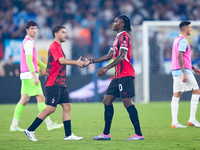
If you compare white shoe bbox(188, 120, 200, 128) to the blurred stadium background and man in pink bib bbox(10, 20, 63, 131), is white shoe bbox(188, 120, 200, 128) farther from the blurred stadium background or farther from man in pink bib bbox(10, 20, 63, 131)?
the blurred stadium background

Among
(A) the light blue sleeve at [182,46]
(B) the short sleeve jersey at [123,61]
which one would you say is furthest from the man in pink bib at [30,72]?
(A) the light blue sleeve at [182,46]

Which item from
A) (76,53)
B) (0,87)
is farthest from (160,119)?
(0,87)

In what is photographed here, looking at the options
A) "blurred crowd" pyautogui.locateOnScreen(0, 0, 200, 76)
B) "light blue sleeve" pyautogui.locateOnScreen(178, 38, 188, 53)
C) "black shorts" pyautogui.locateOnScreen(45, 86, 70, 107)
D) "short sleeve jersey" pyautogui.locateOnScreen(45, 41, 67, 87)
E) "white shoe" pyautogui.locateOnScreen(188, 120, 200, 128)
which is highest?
"blurred crowd" pyautogui.locateOnScreen(0, 0, 200, 76)

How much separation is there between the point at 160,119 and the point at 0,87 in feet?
25.2

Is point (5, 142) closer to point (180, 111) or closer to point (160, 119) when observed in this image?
point (160, 119)

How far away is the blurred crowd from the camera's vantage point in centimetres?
1809

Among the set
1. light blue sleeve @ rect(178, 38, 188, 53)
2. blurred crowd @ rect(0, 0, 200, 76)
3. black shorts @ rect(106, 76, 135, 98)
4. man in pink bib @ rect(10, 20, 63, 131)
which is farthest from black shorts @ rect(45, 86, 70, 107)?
blurred crowd @ rect(0, 0, 200, 76)

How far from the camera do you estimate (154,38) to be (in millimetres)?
16938

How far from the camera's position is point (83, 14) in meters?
20.5

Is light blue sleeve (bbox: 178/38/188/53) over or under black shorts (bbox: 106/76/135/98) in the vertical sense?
over

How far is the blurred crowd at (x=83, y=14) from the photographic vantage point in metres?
18.1

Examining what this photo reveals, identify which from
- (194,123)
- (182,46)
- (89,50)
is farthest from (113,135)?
(89,50)

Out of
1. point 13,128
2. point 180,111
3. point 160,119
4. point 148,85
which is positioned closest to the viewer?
point 13,128

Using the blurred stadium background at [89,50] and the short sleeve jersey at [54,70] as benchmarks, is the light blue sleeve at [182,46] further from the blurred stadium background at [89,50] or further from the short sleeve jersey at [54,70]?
the blurred stadium background at [89,50]
